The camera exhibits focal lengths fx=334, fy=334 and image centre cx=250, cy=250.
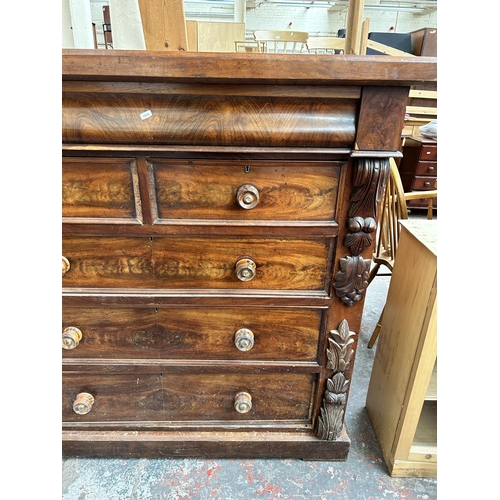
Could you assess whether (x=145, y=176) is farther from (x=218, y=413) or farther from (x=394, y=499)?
(x=394, y=499)

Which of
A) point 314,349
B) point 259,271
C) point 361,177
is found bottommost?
point 314,349

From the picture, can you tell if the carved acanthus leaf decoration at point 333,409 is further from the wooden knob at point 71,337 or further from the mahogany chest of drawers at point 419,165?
the mahogany chest of drawers at point 419,165

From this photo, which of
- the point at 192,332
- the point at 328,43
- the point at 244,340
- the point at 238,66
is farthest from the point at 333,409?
the point at 328,43

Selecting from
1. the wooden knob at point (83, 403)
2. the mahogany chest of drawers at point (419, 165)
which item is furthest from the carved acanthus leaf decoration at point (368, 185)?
the mahogany chest of drawers at point (419, 165)

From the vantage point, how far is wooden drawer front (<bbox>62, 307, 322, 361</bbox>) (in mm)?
926

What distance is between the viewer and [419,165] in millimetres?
3279

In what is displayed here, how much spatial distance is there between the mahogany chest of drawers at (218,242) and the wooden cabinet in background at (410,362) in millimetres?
A: 188

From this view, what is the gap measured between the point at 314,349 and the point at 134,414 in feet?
2.00

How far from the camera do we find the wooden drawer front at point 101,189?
0.78 meters

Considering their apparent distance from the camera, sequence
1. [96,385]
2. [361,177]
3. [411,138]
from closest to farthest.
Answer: [361,177], [96,385], [411,138]

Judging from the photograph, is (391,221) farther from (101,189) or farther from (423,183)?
(423,183)

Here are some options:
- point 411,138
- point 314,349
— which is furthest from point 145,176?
point 411,138

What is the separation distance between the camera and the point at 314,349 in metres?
0.96

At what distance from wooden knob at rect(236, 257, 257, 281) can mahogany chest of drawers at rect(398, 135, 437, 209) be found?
3.01m
